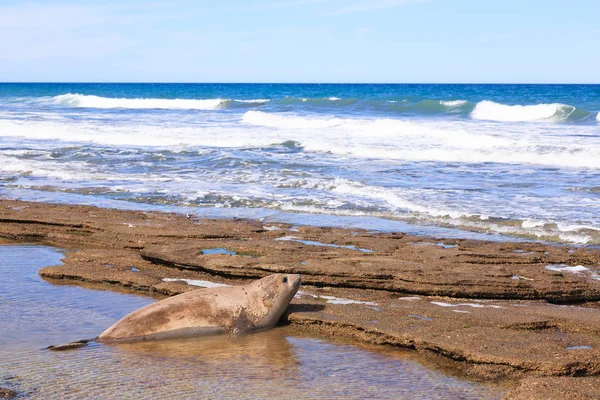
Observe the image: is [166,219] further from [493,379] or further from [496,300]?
[493,379]

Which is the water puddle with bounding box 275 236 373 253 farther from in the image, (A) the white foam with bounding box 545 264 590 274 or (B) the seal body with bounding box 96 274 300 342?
(B) the seal body with bounding box 96 274 300 342

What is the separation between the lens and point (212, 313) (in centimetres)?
600

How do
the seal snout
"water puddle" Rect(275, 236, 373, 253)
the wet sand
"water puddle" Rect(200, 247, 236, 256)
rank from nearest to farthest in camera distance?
the wet sand, the seal snout, "water puddle" Rect(200, 247, 236, 256), "water puddle" Rect(275, 236, 373, 253)

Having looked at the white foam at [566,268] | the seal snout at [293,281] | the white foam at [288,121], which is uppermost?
the white foam at [288,121]

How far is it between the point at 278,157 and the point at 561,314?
47.9ft

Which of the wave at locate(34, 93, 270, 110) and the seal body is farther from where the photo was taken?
the wave at locate(34, 93, 270, 110)

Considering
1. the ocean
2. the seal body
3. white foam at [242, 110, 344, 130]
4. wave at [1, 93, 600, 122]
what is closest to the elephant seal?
the seal body

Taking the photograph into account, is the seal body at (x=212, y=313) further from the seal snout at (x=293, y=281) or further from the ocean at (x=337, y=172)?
the ocean at (x=337, y=172)

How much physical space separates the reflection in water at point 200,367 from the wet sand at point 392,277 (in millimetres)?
348

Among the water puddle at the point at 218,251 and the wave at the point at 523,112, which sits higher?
the wave at the point at 523,112

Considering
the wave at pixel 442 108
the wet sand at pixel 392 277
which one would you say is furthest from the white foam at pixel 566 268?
the wave at pixel 442 108

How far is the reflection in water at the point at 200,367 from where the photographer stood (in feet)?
15.4

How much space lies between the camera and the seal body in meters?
5.81

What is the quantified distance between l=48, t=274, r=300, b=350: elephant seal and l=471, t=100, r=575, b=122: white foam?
34.5m
